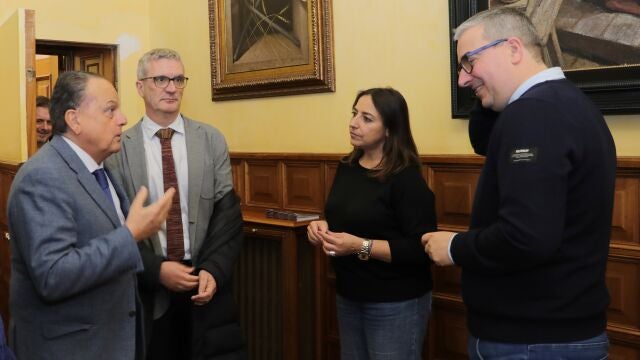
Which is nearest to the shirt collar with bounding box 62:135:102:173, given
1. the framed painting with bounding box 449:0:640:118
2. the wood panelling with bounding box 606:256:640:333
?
the framed painting with bounding box 449:0:640:118

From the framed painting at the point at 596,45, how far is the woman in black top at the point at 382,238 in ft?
2.22

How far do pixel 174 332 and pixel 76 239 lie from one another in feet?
2.80

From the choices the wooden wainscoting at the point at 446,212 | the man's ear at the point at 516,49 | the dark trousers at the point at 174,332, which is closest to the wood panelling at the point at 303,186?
the wooden wainscoting at the point at 446,212

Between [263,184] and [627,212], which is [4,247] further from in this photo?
[627,212]

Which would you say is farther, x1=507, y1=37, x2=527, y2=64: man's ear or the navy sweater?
x1=507, y1=37, x2=527, y2=64: man's ear

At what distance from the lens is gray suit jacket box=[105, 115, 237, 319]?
8.01 ft

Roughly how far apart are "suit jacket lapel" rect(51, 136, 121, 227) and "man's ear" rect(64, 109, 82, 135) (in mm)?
50

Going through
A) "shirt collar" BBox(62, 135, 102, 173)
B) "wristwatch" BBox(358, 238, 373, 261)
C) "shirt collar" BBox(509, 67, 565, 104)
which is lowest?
"wristwatch" BBox(358, 238, 373, 261)

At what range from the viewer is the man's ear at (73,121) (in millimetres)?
1992

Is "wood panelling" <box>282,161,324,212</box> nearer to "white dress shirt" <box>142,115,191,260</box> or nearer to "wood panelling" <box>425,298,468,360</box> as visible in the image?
"wood panelling" <box>425,298,468,360</box>

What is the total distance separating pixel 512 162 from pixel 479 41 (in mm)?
377

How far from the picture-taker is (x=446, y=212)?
9.82 ft

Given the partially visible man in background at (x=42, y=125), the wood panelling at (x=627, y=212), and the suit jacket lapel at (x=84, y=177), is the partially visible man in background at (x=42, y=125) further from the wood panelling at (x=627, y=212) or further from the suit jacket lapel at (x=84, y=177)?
the wood panelling at (x=627, y=212)

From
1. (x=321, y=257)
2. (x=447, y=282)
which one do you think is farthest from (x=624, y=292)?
(x=321, y=257)
